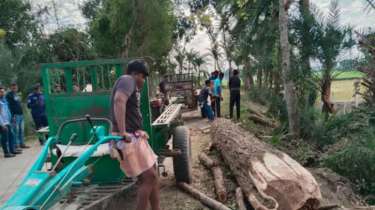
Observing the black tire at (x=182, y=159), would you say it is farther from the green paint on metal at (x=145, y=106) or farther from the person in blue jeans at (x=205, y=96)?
the person in blue jeans at (x=205, y=96)

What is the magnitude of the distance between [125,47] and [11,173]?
8691 mm

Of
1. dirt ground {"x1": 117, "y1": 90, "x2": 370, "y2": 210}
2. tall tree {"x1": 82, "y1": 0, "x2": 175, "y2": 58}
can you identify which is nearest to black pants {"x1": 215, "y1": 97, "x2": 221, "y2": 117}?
dirt ground {"x1": 117, "y1": 90, "x2": 370, "y2": 210}

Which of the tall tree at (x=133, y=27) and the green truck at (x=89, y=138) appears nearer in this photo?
the green truck at (x=89, y=138)

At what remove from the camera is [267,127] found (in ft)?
35.3

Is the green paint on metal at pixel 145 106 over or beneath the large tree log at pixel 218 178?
over

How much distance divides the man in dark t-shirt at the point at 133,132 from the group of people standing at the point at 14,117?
5.53 meters

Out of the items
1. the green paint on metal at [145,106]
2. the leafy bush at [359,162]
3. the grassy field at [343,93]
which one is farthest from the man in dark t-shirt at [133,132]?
the grassy field at [343,93]

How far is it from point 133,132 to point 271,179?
6.36 ft

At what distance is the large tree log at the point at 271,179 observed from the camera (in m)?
3.80

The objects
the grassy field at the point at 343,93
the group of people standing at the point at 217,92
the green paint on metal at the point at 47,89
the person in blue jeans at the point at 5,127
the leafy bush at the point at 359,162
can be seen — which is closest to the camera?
the green paint on metal at the point at 47,89

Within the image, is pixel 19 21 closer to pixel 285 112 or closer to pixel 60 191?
pixel 285 112

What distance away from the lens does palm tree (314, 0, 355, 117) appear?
8.27 meters

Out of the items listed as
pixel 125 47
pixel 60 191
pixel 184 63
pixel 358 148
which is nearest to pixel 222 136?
pixel 358 148

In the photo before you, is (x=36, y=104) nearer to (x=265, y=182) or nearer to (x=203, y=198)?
(x=203, y=198)
